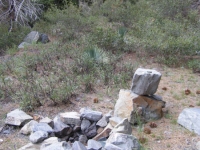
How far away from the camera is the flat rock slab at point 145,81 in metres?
4.11

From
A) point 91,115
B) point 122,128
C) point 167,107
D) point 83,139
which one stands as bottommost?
point 83,139

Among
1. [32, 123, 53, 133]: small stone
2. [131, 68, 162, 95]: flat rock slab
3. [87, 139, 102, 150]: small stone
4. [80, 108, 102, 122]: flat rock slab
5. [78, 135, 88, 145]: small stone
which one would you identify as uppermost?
[131, 68, 162, 95]: flat rock slab

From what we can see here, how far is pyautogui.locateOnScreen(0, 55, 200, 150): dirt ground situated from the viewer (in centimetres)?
365

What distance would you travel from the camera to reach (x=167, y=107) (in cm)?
457

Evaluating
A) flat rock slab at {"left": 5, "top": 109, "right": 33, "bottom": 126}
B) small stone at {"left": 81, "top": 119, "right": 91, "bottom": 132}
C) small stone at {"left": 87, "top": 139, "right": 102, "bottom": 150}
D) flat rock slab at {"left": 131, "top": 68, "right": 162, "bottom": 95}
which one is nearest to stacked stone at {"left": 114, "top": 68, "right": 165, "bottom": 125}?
flat rock slab at {"left": 131, "top": 68, "right": 162, "bottom": 95}

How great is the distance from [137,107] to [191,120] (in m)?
0.71

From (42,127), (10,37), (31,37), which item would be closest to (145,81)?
(42,127)

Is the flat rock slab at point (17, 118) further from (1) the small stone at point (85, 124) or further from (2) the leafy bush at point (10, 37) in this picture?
(2) the leafy bush at point (10, 37)

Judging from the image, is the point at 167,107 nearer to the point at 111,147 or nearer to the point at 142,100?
the point at 142,100

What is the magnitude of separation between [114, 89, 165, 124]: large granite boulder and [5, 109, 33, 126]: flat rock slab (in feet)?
4.11

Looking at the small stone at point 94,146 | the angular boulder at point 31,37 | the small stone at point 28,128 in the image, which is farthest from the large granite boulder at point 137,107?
the angular boulder at point 31,37

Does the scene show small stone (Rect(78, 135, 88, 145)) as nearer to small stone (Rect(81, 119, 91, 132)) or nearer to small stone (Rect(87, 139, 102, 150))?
small stone (Rect(81, 119, 91, 132))

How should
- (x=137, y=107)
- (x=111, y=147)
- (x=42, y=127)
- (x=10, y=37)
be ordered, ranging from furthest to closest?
1. (x=10, y=37)
2. (x=137, y=107)
3. (x=42, y=127)
4. (x=111, y=147)

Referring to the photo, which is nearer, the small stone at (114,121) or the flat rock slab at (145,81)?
the small stone at (114,121)
